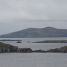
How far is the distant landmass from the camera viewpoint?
13825 centimetres

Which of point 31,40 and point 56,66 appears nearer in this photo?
point 56,66

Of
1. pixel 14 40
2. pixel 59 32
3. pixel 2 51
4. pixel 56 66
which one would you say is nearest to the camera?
pixel 56 66

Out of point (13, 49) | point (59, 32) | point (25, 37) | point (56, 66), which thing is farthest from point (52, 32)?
point (56, 66)

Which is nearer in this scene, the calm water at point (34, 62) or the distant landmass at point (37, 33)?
the calm water at point (34, 62)

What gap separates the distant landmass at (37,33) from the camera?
454 ft

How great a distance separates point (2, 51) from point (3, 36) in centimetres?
7776

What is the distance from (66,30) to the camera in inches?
5295

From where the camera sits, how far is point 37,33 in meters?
148

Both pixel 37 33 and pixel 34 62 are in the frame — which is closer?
pixel 34 62

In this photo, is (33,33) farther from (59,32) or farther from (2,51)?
(2,51)

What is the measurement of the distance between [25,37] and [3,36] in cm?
1120

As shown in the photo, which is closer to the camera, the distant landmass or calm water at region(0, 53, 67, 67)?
calm water at region(0, 53, 67, 67)

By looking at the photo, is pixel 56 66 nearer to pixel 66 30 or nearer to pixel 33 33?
pixel 66 30

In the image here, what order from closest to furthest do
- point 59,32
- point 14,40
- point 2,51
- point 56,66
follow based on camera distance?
point 56,66 → point 2,51 → point 14,40 → point 59,32
